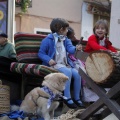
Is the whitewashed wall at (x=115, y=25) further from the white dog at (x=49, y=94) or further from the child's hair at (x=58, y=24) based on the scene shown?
the white dog at (x=49, y=94)

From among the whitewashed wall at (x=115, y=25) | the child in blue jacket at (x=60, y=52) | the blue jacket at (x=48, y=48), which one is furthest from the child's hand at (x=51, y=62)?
the whitewashed wall at (x=115, y=25)

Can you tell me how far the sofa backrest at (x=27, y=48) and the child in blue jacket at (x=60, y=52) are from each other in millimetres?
179

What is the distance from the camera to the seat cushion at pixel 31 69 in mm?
4504

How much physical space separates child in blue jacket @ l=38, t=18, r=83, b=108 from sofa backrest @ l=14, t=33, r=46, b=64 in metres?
0.18

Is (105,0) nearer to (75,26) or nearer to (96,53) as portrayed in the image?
(75,26)

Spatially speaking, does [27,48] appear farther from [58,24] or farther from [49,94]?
[49,94]

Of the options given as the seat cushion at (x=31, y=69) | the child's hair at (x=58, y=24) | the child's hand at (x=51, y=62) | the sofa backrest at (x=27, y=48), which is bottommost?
the seat cushion at (x=31, y=69)

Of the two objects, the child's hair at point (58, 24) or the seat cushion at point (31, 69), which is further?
the child's hair at point (58, 24)

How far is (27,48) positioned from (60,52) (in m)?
0.52

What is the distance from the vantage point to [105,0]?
2005 centimetres

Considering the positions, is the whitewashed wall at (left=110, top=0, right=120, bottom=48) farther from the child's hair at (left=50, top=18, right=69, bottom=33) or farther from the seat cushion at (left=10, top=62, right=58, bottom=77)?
the seat cushion at (left=10, top=62, right=58, bottom=77)

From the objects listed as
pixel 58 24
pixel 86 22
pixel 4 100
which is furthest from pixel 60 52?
pixel 86 22

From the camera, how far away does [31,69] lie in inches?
184

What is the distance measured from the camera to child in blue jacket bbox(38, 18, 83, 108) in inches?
191
